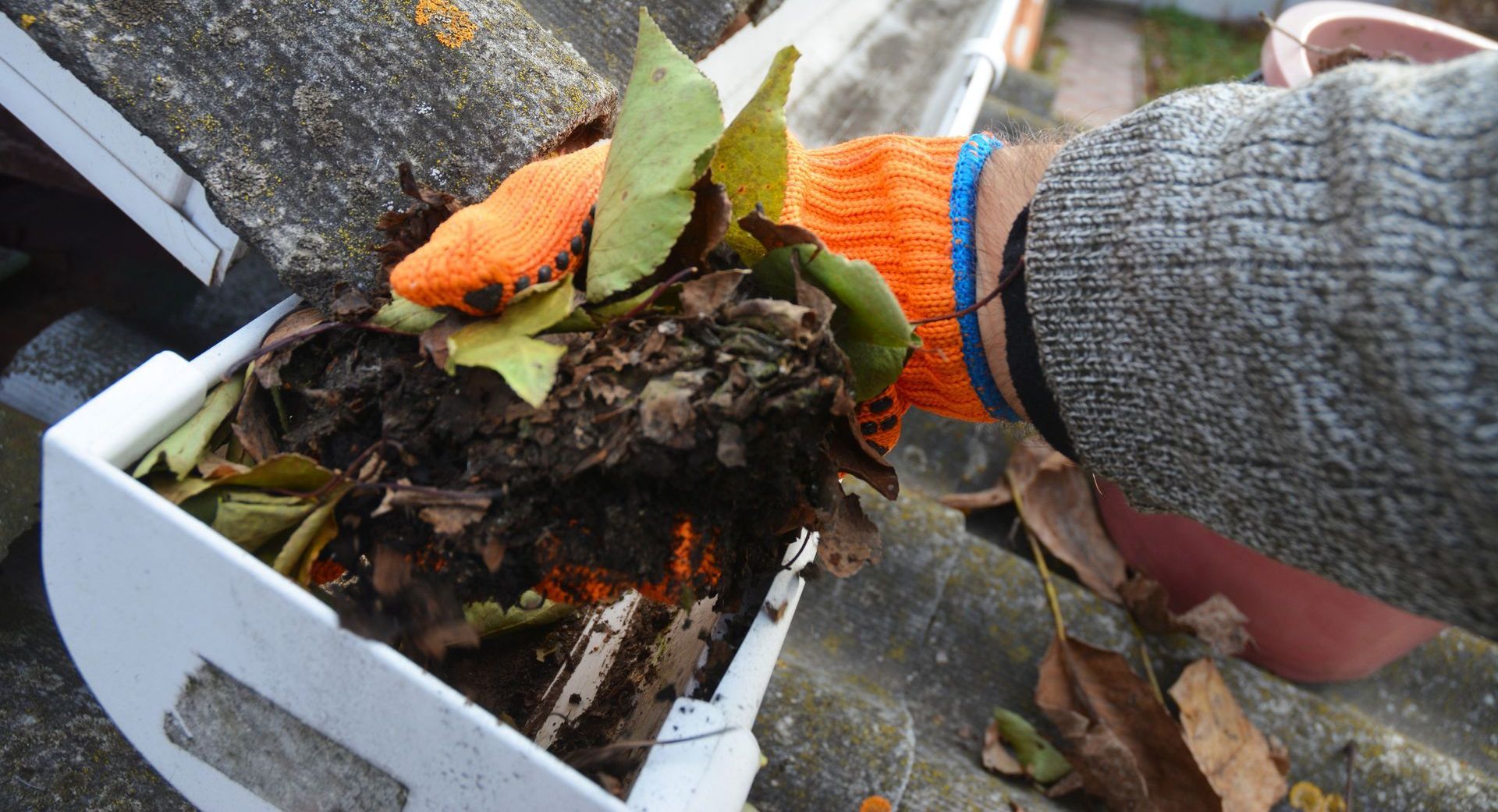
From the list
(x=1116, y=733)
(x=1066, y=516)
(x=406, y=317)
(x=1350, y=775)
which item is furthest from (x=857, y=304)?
(x=1350, y=775)

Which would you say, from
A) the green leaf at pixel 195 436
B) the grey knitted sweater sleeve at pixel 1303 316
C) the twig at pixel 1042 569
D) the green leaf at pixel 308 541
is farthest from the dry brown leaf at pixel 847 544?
the twig at pixel 1042 569

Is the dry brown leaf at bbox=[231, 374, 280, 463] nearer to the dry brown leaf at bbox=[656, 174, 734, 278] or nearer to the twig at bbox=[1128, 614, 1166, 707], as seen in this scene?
the dry brown leaf at bbox=[656, 174, 734, 278]

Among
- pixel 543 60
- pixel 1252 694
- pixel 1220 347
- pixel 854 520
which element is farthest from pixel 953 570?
pixel 543 60

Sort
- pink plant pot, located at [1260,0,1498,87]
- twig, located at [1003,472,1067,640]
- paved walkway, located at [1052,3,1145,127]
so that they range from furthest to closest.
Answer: paved walkway, located at [1052,3,1145,127]
pink plant pot, located at [1260,0,1498,87]
twig, located at [1003,472,1067,640]

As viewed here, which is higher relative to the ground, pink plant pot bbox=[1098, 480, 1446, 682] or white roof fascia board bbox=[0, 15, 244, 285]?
white roof fascia board bbox=[0, 15, 244, 285]

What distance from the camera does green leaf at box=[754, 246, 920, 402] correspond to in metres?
0.83

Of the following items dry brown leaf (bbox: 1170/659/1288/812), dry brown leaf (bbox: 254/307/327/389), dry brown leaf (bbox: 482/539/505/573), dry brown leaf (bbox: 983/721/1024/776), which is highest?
dry brown leaf (bbox: 254/307/327/389)

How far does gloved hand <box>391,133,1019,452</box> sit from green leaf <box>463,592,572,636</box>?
0.32 m

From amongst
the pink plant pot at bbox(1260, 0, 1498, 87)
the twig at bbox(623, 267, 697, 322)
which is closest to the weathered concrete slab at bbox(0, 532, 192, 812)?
the twig at bbox(623, 267, 697, 322)

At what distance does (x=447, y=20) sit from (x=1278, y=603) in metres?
1.73

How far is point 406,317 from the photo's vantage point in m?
0.87

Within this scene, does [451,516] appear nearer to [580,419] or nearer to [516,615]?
[580,419]

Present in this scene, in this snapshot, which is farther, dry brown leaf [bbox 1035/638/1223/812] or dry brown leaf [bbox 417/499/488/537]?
dry brown leaf [bbox 1035/638/1223/812]

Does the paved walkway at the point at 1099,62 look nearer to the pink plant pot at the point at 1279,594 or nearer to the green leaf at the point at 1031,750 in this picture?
the pink plant pot at the point at 1279,594
